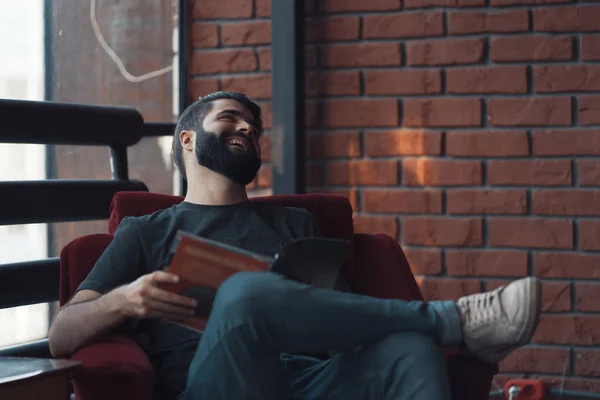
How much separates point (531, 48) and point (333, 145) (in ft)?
2.34

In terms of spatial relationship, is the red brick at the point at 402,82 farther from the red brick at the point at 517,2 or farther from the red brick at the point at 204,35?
the red brick at the point at 204,35

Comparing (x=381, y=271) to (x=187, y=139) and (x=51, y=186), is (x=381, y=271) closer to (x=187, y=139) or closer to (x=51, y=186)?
(x=187, y=139)

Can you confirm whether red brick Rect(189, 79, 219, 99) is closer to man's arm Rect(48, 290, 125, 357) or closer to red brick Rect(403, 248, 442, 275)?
red brick Rect(403, 248, 442, 275)

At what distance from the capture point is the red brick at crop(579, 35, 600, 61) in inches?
107

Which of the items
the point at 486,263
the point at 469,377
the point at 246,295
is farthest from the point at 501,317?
the point at 486,263

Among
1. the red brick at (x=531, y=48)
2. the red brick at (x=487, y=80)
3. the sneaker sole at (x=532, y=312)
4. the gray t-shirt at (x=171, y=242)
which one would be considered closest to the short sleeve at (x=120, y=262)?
the gray t-shirt at (x=171, y=242)

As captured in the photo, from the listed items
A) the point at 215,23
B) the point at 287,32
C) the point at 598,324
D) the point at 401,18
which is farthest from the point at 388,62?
the point at 598,324

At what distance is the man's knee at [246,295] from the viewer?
5.08ft

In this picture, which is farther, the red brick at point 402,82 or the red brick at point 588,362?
the red brick at point 402,82

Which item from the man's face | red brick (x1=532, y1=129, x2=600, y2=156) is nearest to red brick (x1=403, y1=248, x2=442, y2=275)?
red brick (x1=532, y1=129, x2=600, y2=156)

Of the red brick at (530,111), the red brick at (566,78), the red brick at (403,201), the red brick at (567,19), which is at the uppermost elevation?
the red brick at (567,19)

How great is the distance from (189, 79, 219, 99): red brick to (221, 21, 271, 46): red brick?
0.15 meters

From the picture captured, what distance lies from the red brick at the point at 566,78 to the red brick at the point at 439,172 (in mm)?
322

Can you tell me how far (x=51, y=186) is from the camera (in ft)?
8.17
